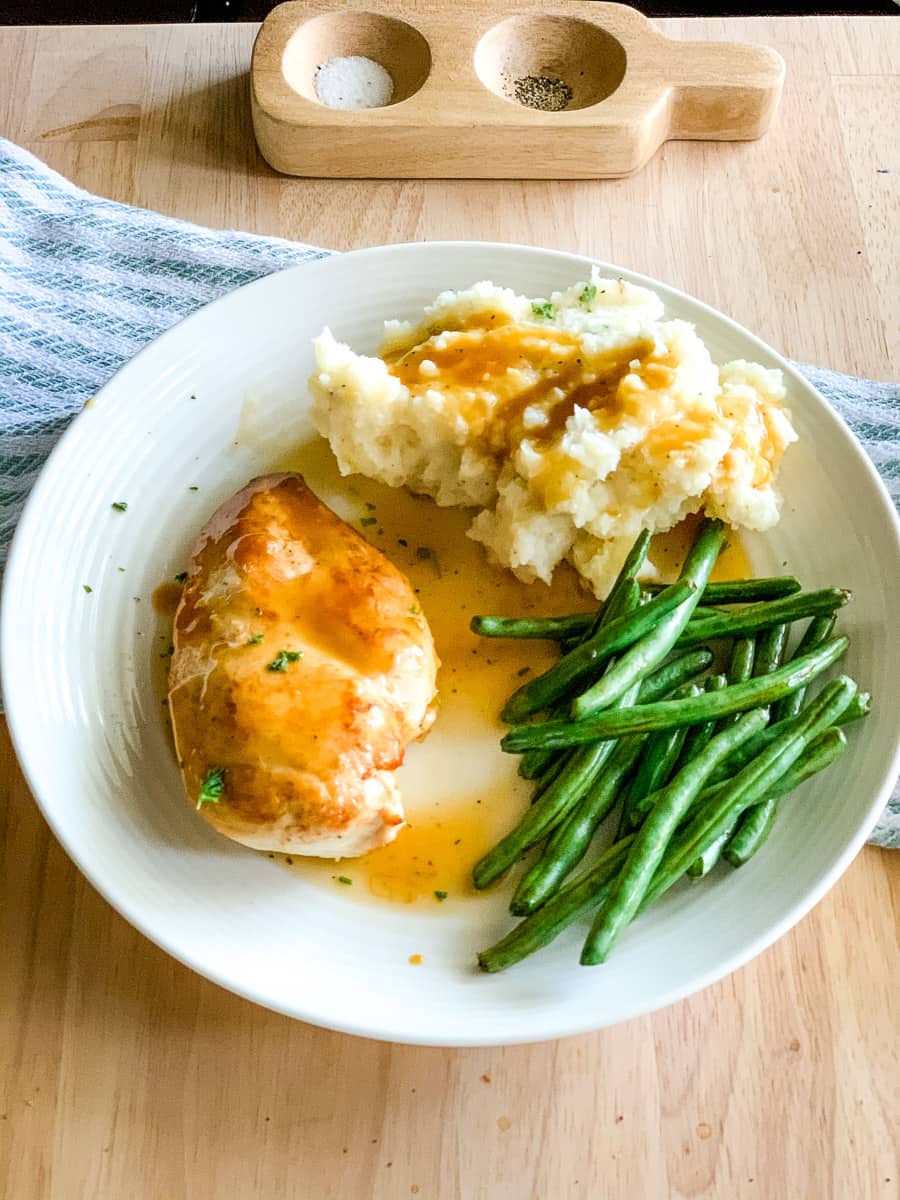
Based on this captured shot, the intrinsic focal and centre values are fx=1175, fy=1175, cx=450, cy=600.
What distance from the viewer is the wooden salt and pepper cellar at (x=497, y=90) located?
4453mm

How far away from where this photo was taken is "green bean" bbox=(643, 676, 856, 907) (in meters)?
2.96

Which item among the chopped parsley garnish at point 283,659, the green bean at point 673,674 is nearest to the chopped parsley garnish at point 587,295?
the green bean at point 673,674

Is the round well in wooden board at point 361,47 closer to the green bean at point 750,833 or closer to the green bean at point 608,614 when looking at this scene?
the green bean at point 608,614

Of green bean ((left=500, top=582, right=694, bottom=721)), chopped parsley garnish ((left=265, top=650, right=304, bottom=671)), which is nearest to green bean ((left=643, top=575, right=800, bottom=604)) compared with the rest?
green bean ((left=500, top=582, right=694, bottom=721))

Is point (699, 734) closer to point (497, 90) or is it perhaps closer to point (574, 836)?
point (574, 836)

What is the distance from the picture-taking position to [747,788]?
3.04m

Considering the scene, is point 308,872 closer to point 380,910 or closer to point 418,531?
point 380,910

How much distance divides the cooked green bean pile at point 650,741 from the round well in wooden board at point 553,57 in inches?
91.9

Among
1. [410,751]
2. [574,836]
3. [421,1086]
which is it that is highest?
[574,836]

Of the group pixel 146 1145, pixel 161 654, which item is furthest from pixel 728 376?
pixel 146 1145

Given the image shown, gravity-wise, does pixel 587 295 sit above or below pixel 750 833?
above

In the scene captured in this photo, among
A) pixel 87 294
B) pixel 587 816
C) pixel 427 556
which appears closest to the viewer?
pixel 587 816

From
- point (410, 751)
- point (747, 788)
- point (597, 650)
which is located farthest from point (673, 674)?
point (410, 751)

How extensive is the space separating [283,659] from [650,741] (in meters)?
1.01
